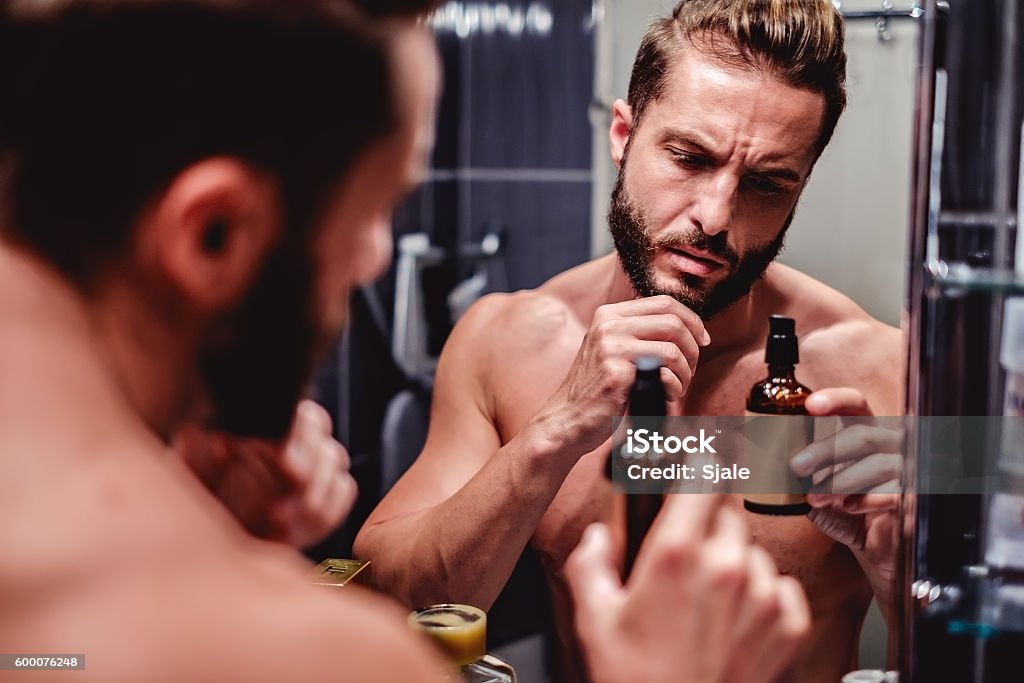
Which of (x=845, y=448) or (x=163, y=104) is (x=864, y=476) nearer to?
(x=845, y=448)

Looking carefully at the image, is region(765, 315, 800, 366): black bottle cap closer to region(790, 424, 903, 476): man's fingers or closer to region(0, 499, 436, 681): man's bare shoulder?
region(790, 424, 903, 476): man's fingers

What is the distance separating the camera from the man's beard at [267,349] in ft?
1.41

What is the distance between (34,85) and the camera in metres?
0.43

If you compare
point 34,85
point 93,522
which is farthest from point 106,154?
point 93,522

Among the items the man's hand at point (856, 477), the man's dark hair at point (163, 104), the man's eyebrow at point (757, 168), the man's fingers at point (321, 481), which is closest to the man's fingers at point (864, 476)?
the man's hand at point (856, 477)

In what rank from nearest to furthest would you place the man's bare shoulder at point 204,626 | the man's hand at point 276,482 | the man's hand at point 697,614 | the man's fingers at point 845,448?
the man's bare shoulder at point 204,626 → the man's hand at point 697,614 → the man's hand at point 276,482 → the man's fingers at point 845,448

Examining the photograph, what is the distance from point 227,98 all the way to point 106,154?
0.20ft

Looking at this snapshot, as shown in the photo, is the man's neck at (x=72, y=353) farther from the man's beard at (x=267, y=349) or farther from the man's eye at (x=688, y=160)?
the man's eye at (x=688, y=160)

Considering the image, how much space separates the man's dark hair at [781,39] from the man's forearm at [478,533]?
0.34m

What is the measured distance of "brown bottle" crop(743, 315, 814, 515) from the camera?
28.9 inches

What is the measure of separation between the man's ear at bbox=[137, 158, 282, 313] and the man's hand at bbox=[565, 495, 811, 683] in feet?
0.80

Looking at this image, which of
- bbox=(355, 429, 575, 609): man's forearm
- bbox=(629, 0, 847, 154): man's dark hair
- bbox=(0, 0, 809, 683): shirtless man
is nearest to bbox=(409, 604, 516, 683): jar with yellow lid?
bbox=(355, 429, 575, 609): man's forearm

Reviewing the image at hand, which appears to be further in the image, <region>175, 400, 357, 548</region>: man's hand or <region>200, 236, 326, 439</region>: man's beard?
<region>175, 400, 357, 548</region>: man's hand

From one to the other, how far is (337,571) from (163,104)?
49 cm
